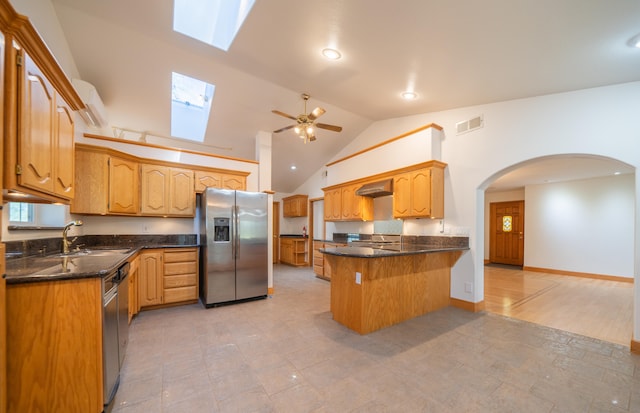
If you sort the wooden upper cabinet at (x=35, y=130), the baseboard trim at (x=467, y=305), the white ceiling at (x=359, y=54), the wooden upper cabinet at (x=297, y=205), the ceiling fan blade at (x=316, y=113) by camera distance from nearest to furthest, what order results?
1. the wooden upper cabinet at (x=35, y=130)
2. the white ceiling at (x=359, y=54)
3. the ceiling fan blade at (x=316, y=113)
4. the baseboard trim at (x=467, y=305)
5. the wooden upper cabinet at (x=297, y=205)

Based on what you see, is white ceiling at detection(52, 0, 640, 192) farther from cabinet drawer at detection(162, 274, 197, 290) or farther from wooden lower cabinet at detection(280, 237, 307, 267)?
wooden lower cabinet at detection(280, 237, 307, 267)

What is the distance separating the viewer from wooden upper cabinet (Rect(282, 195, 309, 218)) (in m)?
7.64

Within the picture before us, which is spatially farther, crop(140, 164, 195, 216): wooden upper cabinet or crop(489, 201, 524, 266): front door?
crop(489, 201, 524, 266): front door

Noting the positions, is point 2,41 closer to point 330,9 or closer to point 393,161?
point 330,9

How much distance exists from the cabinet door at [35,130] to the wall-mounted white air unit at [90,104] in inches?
80.5

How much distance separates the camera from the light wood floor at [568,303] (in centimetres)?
307

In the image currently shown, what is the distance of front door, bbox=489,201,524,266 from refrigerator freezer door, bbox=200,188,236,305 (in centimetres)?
806

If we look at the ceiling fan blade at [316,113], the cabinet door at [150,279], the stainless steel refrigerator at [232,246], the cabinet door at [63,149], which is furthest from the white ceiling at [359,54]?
the cabinet door at [150,279]

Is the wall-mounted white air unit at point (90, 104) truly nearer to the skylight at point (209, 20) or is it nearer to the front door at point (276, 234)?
the skylight at point (209, 20)

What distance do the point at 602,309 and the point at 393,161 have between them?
3.73 m

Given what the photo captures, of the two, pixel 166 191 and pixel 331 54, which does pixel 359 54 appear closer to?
pixel 331 54

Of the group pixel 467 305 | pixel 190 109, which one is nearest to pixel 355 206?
pixel 467 305

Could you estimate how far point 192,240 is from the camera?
4.27 m

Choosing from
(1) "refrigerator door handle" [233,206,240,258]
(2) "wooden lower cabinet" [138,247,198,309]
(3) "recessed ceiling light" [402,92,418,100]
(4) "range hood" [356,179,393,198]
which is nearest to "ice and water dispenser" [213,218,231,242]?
(1) "refrigerator door handle" [233,206,240,258]
